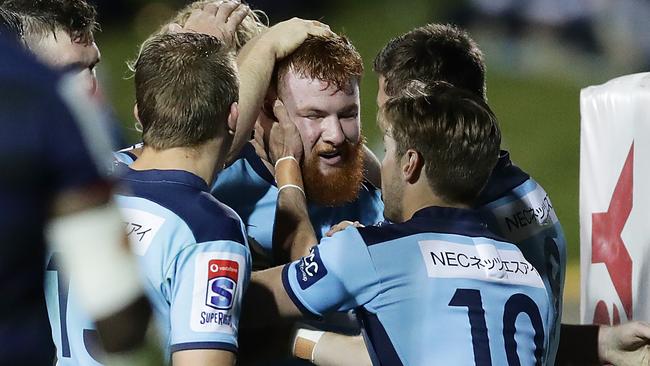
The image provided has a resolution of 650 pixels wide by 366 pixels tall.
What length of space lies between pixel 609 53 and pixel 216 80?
6139 mm

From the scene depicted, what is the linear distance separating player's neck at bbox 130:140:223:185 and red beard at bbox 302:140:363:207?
0.62 m

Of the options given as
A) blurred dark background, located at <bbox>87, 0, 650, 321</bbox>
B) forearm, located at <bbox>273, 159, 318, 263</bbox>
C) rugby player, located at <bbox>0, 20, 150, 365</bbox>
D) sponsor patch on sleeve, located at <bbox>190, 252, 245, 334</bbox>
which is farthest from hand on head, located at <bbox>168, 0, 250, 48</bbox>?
blurred dark background, located at <bbox>87, 0, 650, 321</bbox>

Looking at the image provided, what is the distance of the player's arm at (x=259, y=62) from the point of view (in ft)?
9.43

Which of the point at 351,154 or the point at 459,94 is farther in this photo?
the point at 351,154

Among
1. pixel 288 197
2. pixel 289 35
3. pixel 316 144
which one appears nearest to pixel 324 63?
pixel 289 35

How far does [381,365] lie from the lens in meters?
2.36

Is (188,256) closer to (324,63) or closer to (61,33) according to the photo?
(324,63)

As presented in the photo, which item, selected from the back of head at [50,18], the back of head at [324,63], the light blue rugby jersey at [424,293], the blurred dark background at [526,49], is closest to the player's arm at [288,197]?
the back of head at [324,63]

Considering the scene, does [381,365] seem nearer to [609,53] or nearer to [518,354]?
[518,354]

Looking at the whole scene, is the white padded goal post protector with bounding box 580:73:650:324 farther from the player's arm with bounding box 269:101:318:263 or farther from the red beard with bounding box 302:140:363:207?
the player's arm with bounding box 269:101:318:263

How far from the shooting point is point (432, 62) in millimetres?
2961

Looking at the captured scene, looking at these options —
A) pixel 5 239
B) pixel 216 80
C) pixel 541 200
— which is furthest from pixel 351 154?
pixel 5 239

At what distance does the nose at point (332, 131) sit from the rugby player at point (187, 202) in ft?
1.89

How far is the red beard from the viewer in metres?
2.98
